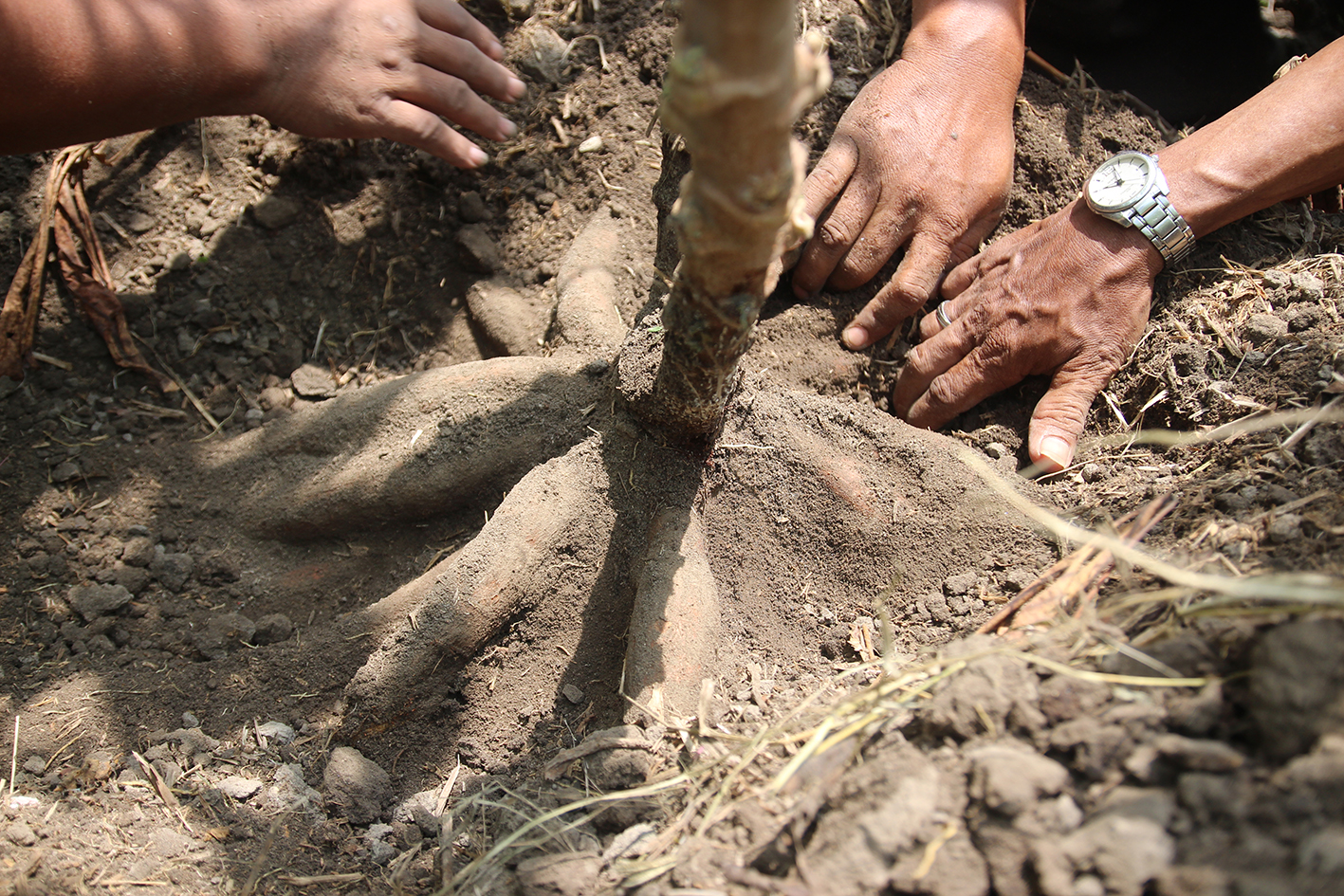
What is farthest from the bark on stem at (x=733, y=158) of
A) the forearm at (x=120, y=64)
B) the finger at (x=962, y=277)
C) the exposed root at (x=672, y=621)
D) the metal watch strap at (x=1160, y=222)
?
the forearm at (x=120, y=64)

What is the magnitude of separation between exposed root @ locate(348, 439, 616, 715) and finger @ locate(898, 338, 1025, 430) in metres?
0.93

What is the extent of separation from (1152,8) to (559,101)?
6.78 ft

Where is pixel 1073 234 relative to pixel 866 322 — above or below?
above

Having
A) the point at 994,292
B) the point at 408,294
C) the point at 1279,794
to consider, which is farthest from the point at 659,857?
the point at 408,294

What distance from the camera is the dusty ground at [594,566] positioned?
0.98 metres

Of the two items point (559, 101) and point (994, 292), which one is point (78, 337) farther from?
point (994, 292)

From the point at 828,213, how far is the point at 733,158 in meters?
1.31

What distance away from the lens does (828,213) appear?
211cm

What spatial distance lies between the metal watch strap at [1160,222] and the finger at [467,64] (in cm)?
180

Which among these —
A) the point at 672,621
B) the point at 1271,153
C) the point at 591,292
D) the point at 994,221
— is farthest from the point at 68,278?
the point at 1271,153

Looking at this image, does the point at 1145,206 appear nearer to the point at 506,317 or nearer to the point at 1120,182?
the point at 1120,182

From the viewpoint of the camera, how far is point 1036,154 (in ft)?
7.43

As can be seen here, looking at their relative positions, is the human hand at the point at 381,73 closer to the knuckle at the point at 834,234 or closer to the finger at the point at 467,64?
the finger at the point at 467,64

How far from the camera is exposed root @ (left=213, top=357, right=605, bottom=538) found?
1.89 m
